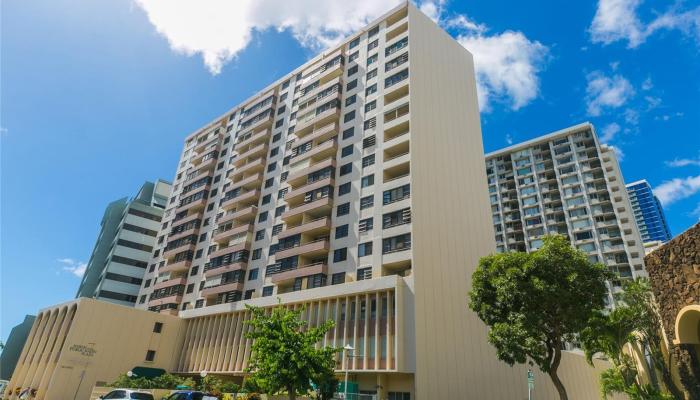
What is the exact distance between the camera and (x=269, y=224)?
56188mm

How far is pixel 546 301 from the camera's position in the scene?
88.7ft

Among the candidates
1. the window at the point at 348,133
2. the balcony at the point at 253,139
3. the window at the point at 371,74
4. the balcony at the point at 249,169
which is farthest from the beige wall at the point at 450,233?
the balcony at the point at 253,139

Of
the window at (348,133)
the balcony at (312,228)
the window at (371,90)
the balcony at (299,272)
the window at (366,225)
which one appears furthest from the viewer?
the window at (371,90)

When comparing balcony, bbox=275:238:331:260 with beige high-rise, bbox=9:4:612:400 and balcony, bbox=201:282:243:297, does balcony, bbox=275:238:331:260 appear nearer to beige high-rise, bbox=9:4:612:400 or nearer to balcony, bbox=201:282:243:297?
beige high-rise, bbox=9:4:612:400

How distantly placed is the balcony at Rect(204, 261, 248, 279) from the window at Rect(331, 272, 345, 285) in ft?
53.2

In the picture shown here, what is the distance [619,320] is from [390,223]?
2025 cm

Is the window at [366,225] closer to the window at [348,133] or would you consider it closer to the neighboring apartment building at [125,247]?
the window at [348,133]

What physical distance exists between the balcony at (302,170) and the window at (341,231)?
873cm

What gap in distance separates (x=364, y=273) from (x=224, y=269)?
23.7 meters

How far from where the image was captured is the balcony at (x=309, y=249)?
4594cm

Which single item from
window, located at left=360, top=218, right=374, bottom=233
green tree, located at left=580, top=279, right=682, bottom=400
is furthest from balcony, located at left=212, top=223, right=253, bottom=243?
green tree, located at left=580, top=279, right=682, bottom=400

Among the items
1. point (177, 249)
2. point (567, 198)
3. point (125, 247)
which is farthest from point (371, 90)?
point (125, 247)

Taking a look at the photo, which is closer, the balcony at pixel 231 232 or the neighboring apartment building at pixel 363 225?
the neighboring apartment building at pixel 363 225

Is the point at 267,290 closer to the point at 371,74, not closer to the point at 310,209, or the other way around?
the point at 310,209
